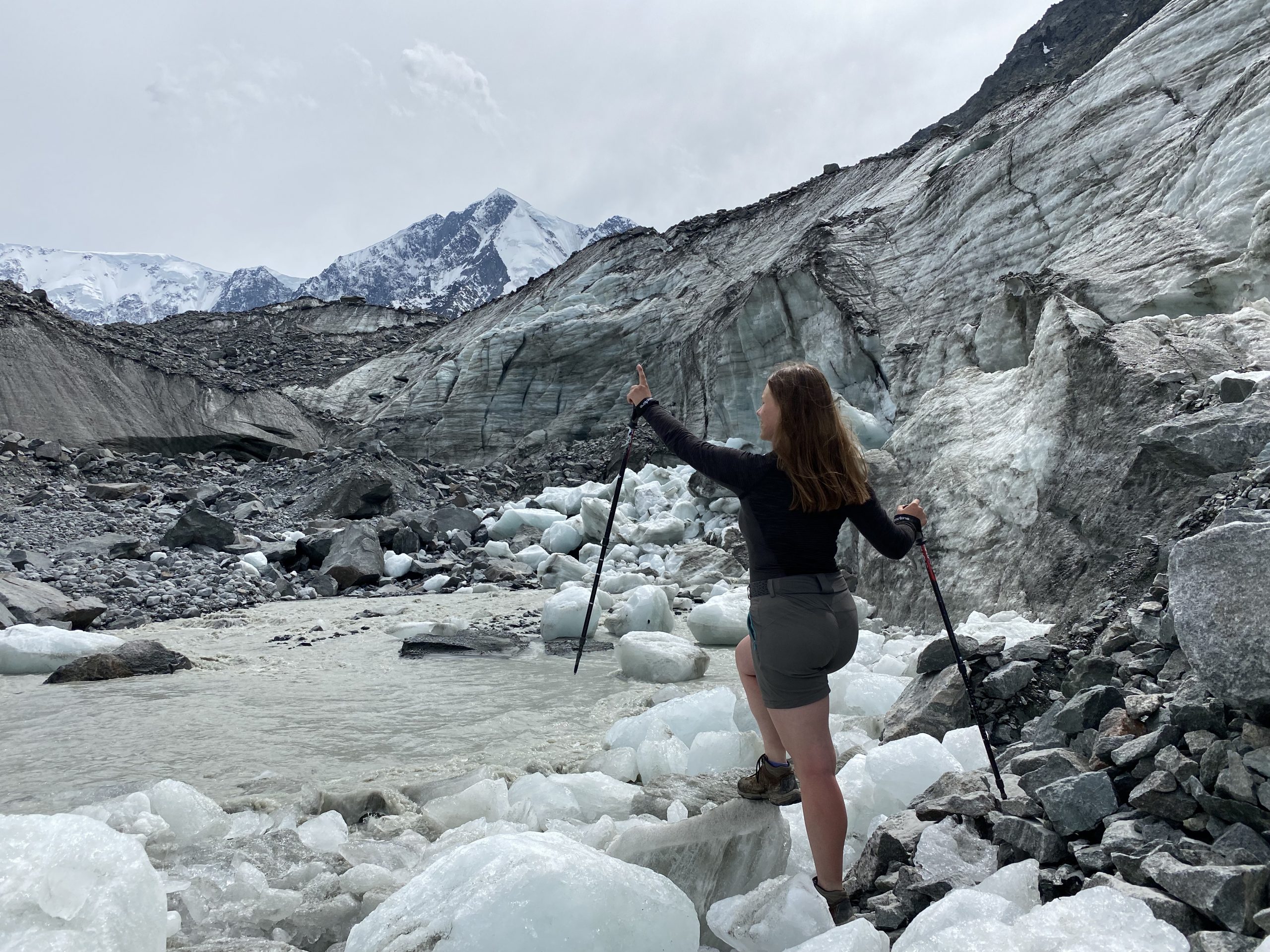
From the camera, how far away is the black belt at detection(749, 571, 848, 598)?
2164 mm

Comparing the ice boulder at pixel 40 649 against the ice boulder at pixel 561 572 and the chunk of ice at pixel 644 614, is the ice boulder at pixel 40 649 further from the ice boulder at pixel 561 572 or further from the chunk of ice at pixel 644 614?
the ice boulder at pixel 561 572

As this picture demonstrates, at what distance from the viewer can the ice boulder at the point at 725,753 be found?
3465 mm

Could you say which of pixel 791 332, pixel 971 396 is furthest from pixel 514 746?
pixel 791 332

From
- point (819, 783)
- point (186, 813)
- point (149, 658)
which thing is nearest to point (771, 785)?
point (819, 783)

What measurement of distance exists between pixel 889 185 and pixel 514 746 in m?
21.5

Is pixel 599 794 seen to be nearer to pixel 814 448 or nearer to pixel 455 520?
pixel 814 448

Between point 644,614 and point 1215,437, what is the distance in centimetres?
487

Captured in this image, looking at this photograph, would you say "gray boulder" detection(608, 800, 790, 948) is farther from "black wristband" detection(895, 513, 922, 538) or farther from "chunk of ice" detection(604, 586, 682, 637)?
"chunk of ice" detection(604, 586, 682, 637)

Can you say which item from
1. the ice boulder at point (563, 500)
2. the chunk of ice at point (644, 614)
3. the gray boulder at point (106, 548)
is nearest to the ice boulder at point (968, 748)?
the chunk of ice at point (644, 614)

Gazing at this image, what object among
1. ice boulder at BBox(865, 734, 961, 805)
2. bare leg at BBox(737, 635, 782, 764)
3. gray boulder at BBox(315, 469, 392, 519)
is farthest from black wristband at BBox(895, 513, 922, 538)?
gray boulder at BBox(315, 469, 392, 519)

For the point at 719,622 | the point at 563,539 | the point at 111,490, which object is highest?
the point at 111,490

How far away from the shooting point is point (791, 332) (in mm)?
18406

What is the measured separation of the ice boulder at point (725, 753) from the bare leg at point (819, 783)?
1326mm

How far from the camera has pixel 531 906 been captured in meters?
1.69
